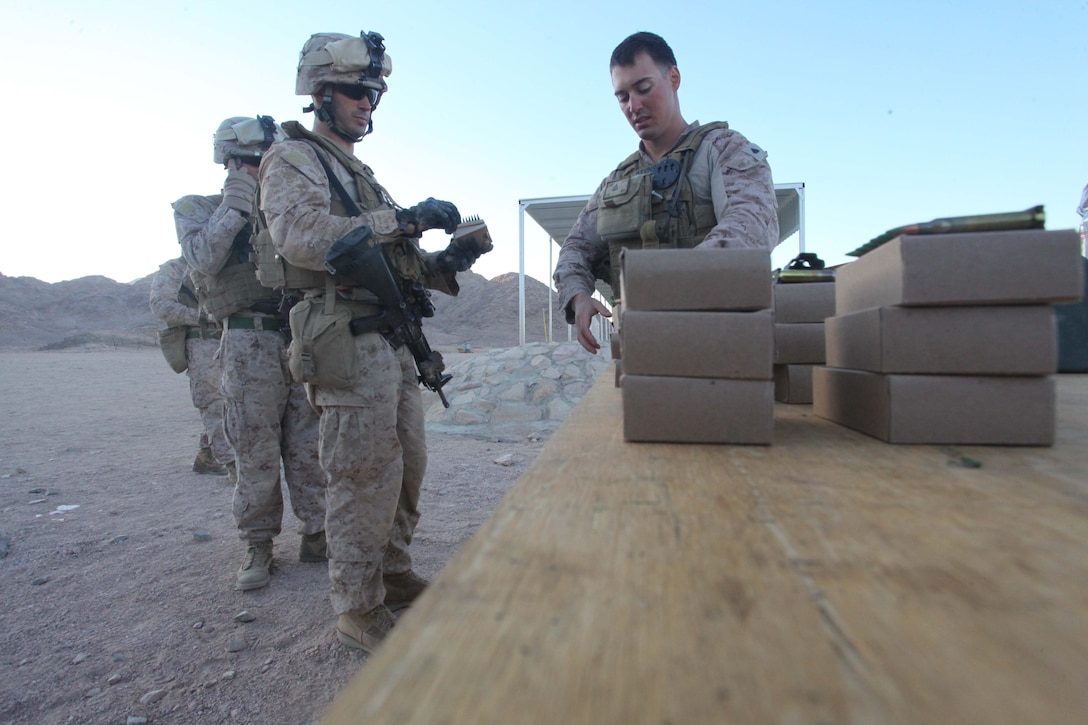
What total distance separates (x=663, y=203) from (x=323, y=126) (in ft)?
4.51

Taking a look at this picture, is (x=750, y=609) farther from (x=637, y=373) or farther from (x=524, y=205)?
(x=524, y=205)

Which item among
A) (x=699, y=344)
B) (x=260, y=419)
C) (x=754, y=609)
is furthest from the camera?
(x=260, y=419)

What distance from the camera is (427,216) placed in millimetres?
2242

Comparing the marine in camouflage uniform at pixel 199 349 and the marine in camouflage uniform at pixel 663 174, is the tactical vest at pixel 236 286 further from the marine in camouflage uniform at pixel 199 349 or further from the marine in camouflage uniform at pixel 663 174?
the marine in camouflage uniform at pixel 663 174

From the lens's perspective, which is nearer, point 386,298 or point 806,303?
point 806,303

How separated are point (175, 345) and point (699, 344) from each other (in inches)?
172

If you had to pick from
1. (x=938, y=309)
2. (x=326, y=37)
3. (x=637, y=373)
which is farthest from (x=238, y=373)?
(x=938, y=309)

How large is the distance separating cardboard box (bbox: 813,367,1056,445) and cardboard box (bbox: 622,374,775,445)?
21cm

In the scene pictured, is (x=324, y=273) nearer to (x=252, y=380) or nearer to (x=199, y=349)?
(x=252, y=380)

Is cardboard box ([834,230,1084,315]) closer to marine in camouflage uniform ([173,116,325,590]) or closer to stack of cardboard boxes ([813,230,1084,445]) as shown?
stack of cardboard boxes ([813,230,1084,445])

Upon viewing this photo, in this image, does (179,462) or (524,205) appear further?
(524,205)

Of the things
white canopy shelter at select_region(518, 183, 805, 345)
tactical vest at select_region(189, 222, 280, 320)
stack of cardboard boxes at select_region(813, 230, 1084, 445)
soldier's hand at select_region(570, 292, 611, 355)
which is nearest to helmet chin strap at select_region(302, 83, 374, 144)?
tactical vest at select_region(189, 222, 280, 320)

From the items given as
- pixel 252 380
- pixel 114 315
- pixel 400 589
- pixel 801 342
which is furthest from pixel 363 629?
pixel 114 315

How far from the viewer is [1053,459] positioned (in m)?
1.03
